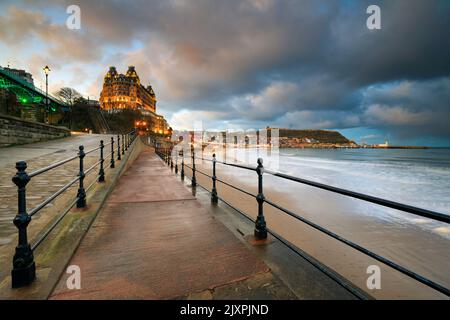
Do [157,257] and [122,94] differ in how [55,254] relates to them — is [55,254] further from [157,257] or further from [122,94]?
[122,94]

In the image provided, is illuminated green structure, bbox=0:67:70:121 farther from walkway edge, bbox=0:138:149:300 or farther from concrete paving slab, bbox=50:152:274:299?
concrete paving slab, bbox=50:152:274:299

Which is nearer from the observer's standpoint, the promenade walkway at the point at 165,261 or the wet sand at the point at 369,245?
the promenade walkway at the point at 165,261

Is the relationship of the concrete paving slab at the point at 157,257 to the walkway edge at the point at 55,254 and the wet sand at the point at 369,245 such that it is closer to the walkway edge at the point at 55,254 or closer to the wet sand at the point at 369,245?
the walkway edge at the point at 55,254

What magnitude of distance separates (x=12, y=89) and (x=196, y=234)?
50.3 meters

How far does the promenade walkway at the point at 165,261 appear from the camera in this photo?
216 cm

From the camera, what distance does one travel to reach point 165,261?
271cm

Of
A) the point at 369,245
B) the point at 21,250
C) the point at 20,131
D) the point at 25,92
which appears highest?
the point at 25,92

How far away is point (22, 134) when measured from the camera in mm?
14758

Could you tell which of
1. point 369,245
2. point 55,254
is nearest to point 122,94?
point 369,245

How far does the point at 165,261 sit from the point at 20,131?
17896 mm

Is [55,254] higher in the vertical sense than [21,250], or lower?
lower

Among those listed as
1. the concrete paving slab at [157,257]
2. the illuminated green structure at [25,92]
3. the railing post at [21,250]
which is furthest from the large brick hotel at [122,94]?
the railing post at [21,250]

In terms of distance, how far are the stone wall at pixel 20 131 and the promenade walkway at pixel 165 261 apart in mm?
13795
